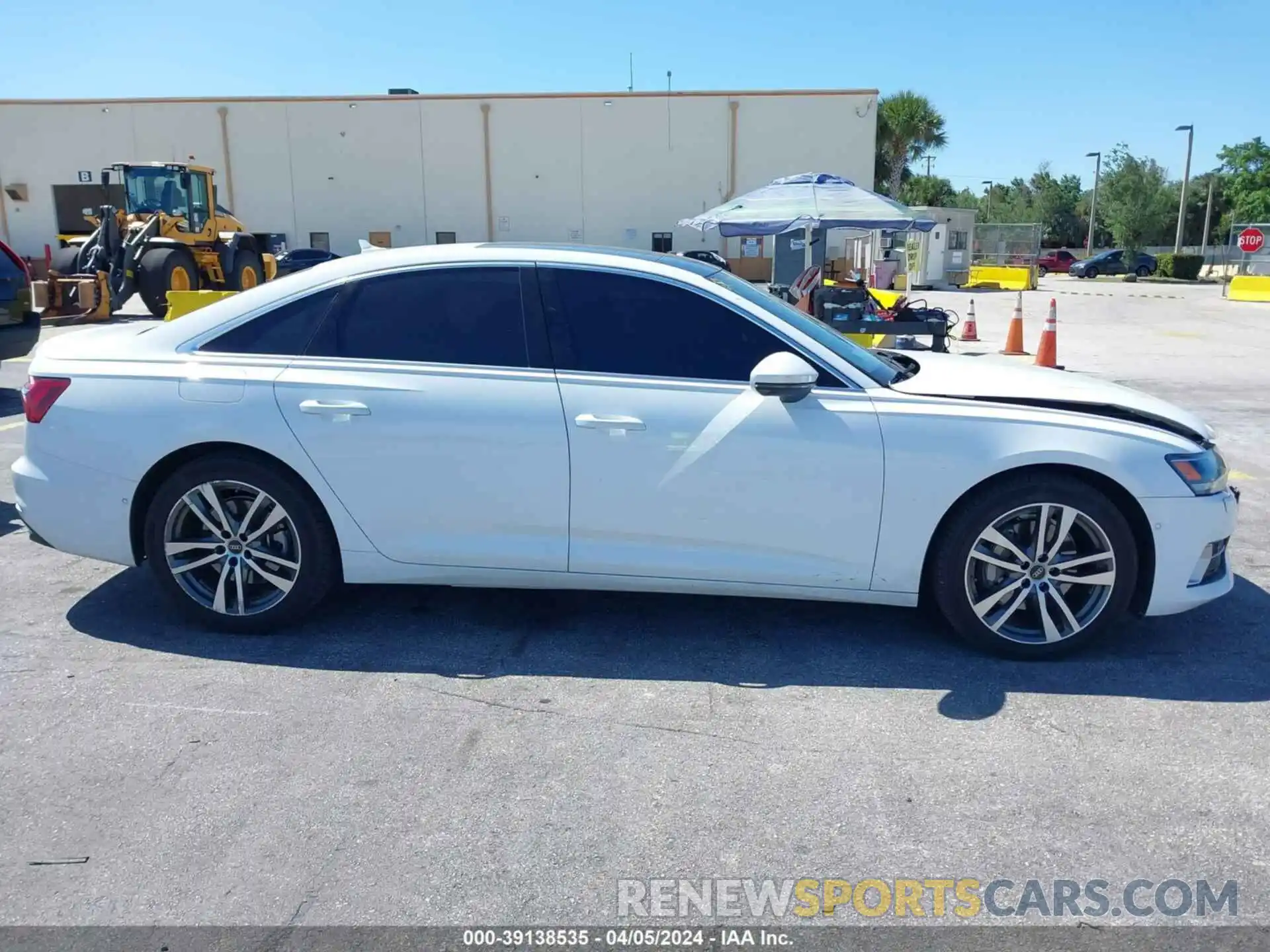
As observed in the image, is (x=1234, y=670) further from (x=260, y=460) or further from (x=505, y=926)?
(x=260, y=460)

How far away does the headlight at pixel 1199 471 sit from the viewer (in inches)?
154

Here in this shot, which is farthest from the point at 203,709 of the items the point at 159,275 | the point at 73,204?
the point at 73,204

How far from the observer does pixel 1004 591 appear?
398 cm

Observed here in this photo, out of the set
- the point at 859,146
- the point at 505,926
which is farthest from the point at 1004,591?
the point at 859,146

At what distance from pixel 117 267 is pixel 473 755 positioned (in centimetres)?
1975

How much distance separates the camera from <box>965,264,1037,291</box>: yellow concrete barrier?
36438 mm

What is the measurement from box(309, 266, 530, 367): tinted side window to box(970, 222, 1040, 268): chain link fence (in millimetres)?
38628

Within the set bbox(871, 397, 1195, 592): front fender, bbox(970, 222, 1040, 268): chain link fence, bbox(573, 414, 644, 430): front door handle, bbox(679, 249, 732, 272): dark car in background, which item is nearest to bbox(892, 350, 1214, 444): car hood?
bbox(871, 397, 1195, 592): front fender

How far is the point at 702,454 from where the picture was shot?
3.93m

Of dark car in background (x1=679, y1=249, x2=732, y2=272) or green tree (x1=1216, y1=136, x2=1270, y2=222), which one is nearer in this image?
dark car in background (x1=679, y1=249, x2=732, y2=272)

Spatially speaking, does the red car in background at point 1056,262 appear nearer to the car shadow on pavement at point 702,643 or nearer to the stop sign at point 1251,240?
the stop sign at point 1251,240

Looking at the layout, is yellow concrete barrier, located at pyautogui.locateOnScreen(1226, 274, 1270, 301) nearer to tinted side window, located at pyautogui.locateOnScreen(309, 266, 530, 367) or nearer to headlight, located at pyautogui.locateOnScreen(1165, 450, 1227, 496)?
headlight, located at pyautogui.locateOnScreen(1165, 450, 1227, 496)

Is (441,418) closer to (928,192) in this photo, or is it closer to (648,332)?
(648,332)

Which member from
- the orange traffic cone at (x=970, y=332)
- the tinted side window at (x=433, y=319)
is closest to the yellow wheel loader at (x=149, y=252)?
the orange traffic cone at (x=970, y=332)
